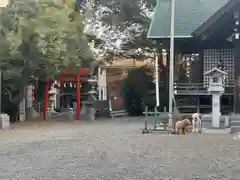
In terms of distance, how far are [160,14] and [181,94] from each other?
4.84 meters

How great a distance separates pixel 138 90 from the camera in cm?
2592

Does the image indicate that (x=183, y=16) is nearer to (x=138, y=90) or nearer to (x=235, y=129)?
(x=138, y=90)

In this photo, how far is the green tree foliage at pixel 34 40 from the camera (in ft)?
51.0

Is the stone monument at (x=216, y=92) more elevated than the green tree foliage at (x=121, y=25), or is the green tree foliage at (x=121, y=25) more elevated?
the green tree foliage at (x=121, y=25)

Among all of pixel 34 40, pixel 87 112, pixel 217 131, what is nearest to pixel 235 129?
pixel 217 131

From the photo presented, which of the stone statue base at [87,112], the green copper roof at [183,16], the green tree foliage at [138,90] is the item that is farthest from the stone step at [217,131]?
the green tree foliage at [138,90]

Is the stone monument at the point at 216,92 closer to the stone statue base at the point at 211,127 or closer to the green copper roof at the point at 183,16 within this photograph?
the stone statue base at the point at 211,127

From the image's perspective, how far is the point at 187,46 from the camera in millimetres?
19984

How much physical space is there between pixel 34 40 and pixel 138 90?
1076 centimetres

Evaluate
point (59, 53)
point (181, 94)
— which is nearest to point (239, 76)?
point (181, 94)

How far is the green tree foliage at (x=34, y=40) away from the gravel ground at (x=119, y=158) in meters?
4.09

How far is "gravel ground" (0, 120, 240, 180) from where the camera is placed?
6918 mm

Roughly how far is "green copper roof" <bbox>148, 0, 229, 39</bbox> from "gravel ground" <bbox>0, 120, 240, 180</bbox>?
23.7 ft

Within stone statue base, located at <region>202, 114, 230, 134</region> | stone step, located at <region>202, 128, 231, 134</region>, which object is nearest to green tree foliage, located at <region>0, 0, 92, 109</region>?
stone statue base, located at <region>202, 114, 230, 134</region>
